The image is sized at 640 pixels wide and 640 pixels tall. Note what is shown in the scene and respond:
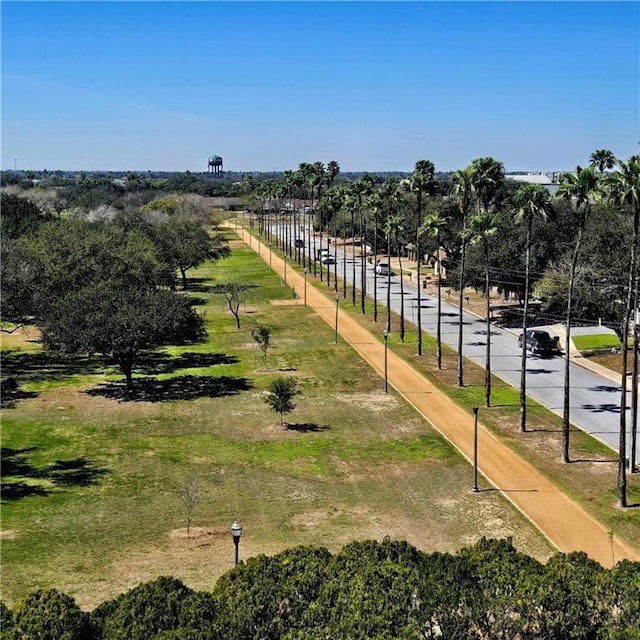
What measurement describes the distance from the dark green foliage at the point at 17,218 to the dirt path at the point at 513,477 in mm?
46012

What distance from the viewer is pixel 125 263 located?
5881cm

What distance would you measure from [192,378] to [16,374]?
12103 mm

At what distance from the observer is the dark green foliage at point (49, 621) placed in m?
16.7

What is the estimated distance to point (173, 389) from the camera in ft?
167

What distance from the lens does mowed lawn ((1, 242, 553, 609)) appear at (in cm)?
2834

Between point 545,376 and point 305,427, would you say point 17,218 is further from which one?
point 545,376

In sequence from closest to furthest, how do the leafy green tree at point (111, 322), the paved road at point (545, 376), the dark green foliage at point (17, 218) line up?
the paved road at point (545, 376) → the leafy green tree at point (111, 322) → the dark green foliage at point (17, 218)

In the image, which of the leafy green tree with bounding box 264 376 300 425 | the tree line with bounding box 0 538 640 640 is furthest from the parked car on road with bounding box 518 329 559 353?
the tree line with bounding box 0 538 640 640

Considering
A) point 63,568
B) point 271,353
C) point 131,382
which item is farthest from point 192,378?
point 63,568

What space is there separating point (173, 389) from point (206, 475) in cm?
1575

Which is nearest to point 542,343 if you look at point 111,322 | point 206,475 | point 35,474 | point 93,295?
point 111,322

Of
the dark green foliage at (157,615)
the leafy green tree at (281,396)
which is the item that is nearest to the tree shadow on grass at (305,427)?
the leafy green tree at (281,396)

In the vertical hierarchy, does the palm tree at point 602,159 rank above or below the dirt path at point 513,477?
above

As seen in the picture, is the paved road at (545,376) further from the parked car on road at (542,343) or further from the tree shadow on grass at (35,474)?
the tree shadow on grass at (35,474)
